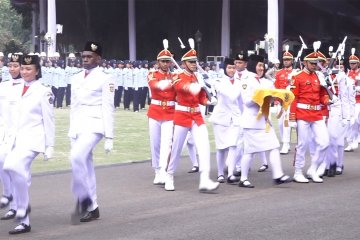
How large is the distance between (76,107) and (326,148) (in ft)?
15.5

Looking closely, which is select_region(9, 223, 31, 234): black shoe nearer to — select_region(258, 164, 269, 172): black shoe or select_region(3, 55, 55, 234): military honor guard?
select_region(3, 55, 55, 234): military honor guard

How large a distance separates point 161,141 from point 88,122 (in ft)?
10.8

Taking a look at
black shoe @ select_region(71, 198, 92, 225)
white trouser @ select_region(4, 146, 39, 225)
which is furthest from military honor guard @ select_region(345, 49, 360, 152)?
white trouser @ select_region(4, 146, 39, 225)

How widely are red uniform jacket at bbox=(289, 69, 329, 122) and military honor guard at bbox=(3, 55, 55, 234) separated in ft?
16.1

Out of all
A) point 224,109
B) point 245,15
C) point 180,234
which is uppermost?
point 245,15

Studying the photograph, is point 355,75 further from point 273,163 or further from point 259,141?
point 273,163

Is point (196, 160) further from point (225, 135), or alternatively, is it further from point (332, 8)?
point (332, 8)

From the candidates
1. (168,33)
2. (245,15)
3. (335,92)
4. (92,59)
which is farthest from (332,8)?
(92,59)

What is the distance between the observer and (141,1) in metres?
52.9

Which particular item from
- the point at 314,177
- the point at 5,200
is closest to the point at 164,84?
the point at 314,177

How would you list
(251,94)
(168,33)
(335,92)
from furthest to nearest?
(168,33) < (335,92) < (251,94)

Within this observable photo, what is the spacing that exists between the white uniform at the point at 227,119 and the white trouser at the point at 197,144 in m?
1.16

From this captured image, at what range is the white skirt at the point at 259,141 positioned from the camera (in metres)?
12.8

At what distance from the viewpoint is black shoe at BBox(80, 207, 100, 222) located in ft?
32.4
